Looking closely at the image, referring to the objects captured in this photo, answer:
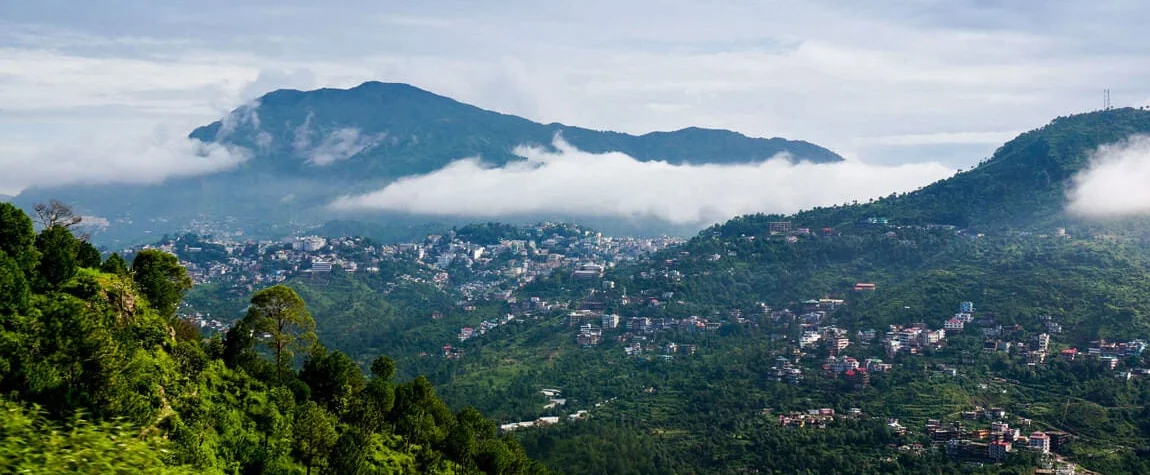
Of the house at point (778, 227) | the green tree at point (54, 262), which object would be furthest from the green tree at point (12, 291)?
the house at point (778, 227)

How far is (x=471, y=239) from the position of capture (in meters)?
147

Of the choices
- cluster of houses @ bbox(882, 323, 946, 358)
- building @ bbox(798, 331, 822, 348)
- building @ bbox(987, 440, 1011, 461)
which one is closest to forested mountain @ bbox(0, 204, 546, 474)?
building @ bbox(987, 440, 1011, 461)

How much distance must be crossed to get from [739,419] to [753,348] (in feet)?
55.9

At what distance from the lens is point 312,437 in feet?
65.5

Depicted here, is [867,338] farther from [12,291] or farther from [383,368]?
[12,291]

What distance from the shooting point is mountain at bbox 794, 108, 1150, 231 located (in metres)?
95.8

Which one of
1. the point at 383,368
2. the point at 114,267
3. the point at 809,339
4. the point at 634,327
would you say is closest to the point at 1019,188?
the point at 809,339

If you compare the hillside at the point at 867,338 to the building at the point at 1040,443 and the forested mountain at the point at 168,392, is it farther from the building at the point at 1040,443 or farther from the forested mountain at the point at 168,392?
the forested mountain at the point at 168,392

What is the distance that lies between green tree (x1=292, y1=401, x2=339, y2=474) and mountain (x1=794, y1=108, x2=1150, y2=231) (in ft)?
288

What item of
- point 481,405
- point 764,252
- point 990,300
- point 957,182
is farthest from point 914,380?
point 957,182

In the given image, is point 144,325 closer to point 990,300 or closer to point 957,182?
point 990,300

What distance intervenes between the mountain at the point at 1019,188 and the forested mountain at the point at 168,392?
79.7 m

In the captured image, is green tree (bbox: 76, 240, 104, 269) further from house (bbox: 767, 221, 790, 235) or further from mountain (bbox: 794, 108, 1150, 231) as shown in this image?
mountain (bbox: 794, 108, 1150, 231)

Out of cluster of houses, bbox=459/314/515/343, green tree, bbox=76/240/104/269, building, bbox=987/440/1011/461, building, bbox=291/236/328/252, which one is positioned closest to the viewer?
green tree, bbox=76/240/104/269
